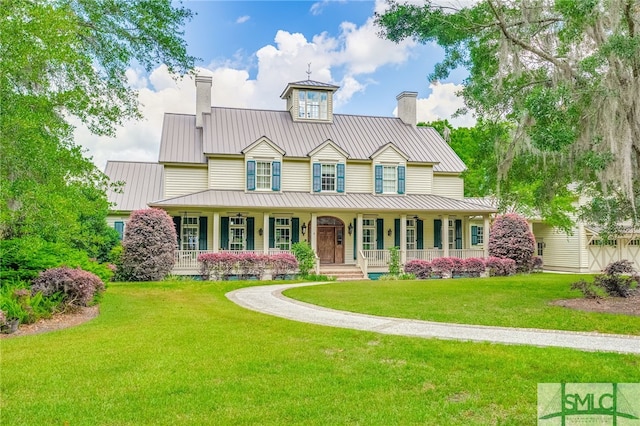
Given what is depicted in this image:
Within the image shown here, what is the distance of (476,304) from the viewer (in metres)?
11.0

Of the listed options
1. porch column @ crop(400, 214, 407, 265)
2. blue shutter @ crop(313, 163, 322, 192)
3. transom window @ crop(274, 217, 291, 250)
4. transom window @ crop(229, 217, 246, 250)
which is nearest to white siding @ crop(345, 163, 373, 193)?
blue shutter @ crop(313, 163, 322, 192)

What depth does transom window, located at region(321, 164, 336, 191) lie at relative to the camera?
72.5ft

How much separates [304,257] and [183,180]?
20.6ft

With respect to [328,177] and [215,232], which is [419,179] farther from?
[215,232]

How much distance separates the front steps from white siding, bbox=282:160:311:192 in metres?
3.77

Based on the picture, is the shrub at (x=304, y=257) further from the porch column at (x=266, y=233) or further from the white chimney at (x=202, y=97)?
the white chimney at (x=202, y=97)

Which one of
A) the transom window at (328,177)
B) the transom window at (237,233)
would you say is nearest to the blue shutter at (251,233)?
the transom window at (237,233)

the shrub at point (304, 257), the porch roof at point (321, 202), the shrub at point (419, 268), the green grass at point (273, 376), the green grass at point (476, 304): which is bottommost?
the green grass at point (273, 376)

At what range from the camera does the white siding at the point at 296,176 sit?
22.0m

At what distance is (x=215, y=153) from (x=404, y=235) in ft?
28.4

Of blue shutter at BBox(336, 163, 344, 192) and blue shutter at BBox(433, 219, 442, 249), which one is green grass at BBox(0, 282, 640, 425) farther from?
blue shutter at BBox(433, 219, 442, 249)

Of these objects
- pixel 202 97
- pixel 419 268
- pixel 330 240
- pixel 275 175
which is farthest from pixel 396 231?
pixel 202 97

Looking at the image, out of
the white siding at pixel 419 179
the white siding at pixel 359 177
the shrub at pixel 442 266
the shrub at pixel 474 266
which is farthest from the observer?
the white siding at pixel 419 179

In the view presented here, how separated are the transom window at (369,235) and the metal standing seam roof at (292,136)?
3.01 m
